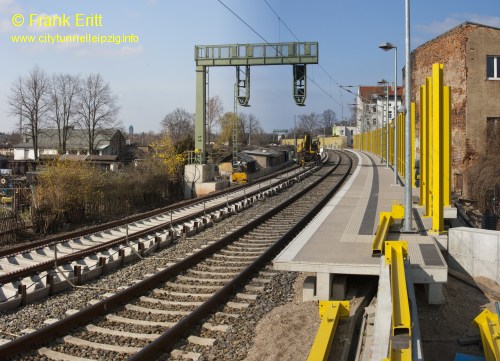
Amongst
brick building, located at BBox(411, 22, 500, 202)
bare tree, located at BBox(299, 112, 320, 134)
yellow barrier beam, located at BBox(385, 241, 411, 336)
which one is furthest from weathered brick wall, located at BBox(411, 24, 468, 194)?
bare tree, located at BBox(299, 112, 320, 134)

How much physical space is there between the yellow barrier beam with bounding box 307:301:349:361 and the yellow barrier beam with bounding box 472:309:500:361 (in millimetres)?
1695

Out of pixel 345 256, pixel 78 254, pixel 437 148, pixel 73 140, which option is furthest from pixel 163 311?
pixel 73 140

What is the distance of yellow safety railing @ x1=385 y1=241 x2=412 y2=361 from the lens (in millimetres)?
4953

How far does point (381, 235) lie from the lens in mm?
10031

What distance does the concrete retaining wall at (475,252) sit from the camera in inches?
412

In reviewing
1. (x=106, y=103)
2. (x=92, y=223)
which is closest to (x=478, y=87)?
(x=92, y=223)

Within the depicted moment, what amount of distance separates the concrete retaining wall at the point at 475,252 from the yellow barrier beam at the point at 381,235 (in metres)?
1.35

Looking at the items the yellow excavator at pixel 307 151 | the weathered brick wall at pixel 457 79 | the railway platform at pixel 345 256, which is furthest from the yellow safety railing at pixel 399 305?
the yellow excavator at pixel 307 151

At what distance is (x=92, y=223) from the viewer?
23.4m

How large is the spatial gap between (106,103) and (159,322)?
67277 millimetres

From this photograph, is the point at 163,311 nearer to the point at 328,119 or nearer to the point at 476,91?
the point at 476,91

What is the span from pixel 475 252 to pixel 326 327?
17.6 feet

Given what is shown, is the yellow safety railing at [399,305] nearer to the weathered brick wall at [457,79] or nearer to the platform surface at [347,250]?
the platform surface at [347,250]

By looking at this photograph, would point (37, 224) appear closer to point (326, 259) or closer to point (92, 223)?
point (92, 223)
